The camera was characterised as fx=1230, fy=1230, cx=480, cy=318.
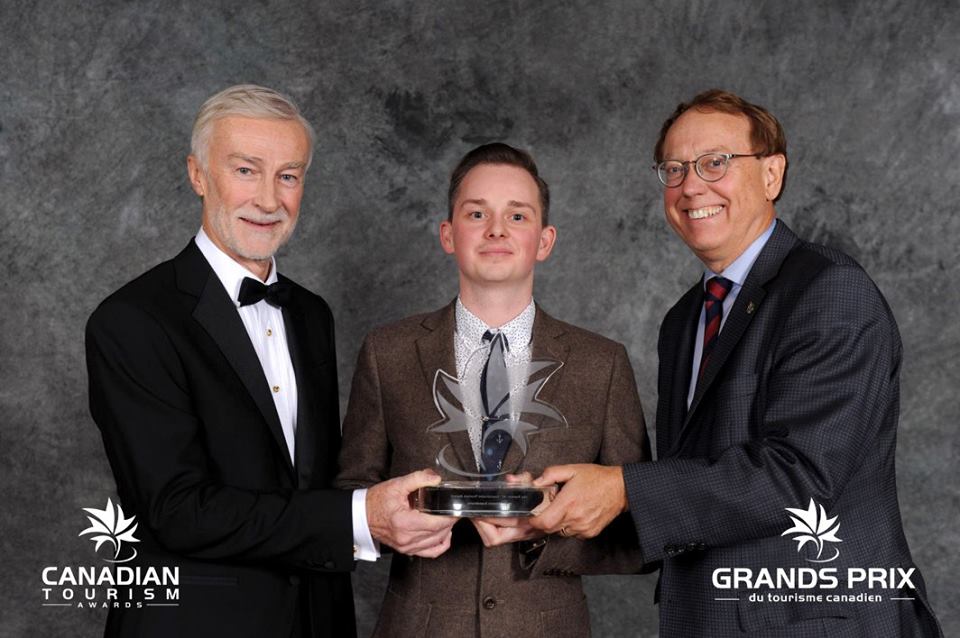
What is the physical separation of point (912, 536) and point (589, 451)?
8.75 ft

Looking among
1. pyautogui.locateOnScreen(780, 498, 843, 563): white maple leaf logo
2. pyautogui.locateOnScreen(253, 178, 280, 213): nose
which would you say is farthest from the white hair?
pyautogui.locateOnScreen(780, 498, 843, 563): white maple leaf logo

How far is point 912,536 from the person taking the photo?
5855 millimetres

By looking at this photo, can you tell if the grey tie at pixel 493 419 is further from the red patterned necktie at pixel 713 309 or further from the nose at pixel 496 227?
the red patterned necktie at pixel 713 309

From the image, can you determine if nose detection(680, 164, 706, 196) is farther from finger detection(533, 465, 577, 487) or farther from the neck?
finger detection(533, 465, 577, 487)

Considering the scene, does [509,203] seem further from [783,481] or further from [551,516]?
[783,481]

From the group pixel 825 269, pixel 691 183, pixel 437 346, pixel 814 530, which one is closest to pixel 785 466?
pixel 814 530

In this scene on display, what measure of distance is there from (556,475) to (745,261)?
96cm

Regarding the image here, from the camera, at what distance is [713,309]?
3.93 metres

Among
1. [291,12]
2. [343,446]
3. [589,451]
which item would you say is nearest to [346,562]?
[343,446]

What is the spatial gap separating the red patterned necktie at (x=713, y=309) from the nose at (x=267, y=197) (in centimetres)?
142

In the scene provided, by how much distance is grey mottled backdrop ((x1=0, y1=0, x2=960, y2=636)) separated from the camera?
Answer: 19.0 feet

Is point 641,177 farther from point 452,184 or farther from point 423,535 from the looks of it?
point 423,535

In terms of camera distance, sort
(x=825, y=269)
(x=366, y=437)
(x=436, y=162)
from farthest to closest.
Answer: (x=436, y=162), (x=366, y=437), (x=825, y=269)

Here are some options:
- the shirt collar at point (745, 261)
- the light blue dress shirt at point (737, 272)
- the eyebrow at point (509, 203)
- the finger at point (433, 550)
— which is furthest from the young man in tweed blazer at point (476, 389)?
the shirt collar at point (745, 261)
